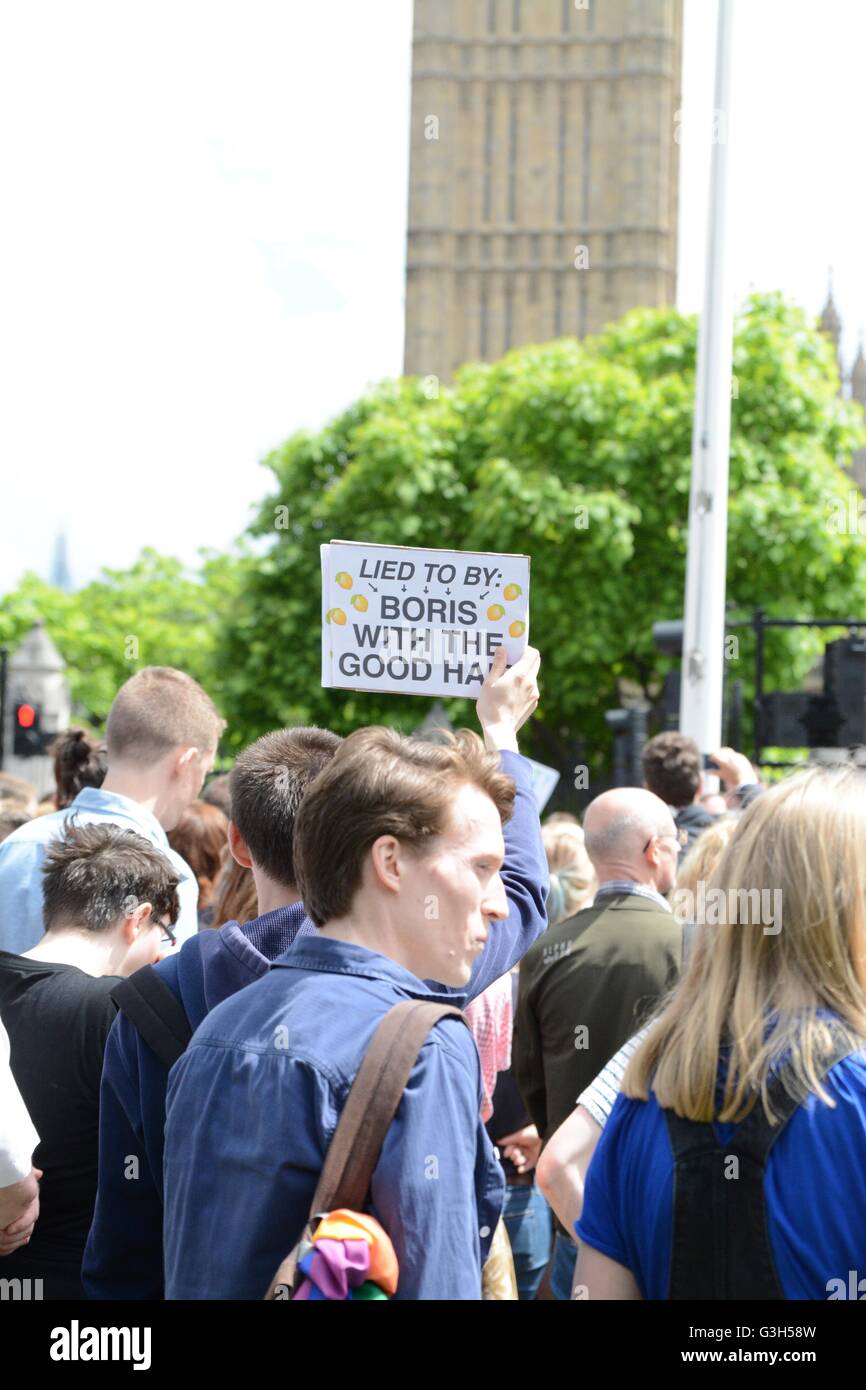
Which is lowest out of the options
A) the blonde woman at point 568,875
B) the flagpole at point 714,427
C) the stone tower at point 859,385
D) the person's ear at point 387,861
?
the blonde woman at point 568,875

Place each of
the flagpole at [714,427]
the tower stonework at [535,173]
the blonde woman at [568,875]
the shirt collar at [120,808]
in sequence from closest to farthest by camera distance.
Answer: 1. the shirt collar at [120,808]
2. the blonde woman at [568,875]
3. the flagpole at [714,427]
4. the tower stonework at [535,173]

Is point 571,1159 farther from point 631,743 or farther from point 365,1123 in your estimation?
point 631,743

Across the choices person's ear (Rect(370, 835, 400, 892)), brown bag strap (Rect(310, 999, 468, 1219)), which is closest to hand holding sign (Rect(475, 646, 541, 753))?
person's ear (Rect(370, 835, 400, 892))

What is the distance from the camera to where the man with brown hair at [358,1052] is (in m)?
2.21

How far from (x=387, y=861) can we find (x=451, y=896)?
0.34ft

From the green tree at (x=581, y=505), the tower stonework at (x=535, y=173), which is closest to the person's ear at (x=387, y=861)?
the green tree at (x=581, y=505)

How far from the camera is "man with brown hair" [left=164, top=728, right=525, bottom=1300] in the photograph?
7.23 feet

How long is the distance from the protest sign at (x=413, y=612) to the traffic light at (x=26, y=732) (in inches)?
615

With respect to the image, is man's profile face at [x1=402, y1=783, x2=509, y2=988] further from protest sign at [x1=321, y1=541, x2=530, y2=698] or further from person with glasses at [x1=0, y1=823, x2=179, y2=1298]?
person with glasses at [x1=0, y1=823, x2=179, y2=1298]

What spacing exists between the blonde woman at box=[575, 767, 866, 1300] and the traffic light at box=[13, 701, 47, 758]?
16.8 m

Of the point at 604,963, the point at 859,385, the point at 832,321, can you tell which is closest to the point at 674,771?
the point at 604,963

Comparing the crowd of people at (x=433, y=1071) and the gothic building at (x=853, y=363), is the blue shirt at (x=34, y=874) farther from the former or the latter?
the gothic building at (x=853, y=363)

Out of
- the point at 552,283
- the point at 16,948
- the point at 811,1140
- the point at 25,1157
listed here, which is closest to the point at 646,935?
the point at 16,948
